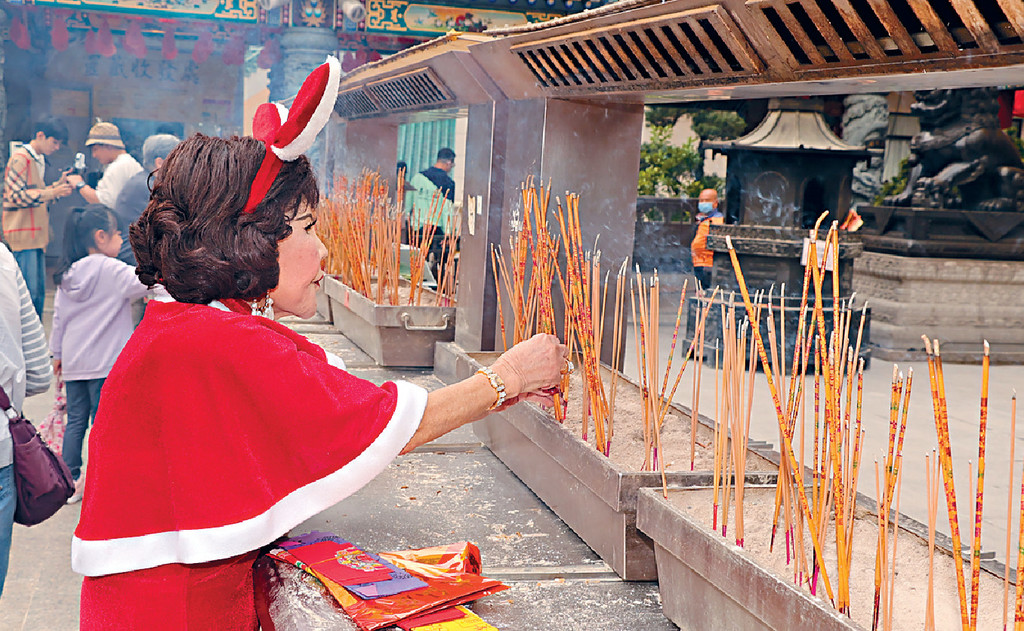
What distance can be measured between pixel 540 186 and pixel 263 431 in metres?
1.18

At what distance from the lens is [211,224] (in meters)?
1.07

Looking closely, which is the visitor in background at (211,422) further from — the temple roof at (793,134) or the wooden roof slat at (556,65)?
the temple roof at (793,134)

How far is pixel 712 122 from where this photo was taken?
10.1m

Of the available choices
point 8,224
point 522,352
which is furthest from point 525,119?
point 8,224

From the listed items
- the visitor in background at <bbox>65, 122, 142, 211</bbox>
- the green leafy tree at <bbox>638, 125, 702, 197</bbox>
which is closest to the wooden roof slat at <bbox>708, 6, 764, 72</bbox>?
the visitor in background at <bbox>65, 122, 142, 211</bbox>

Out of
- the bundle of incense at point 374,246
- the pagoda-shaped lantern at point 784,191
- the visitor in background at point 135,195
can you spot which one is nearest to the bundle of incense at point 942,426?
the bundle of incense at point 374,246

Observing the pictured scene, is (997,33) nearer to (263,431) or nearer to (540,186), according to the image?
(263,431)

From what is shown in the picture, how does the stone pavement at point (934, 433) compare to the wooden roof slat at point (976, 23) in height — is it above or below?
below

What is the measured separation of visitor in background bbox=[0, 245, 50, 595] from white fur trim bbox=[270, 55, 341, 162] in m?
0.91

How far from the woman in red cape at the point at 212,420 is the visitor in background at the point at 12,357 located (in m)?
0.68

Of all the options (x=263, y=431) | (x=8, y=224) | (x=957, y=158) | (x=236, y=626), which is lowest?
(x=236, y=626)

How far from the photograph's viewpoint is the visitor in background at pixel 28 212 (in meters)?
4.56

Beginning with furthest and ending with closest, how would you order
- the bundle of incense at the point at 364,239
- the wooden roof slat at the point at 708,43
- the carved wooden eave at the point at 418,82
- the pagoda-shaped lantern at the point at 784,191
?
the pagoda-shaped lantern at the point at 784,191 < the bundle of incense at the point at 364,239 < the carved wooden eave at the point at 418,82 < the wooden roof slat at the point at 708,43

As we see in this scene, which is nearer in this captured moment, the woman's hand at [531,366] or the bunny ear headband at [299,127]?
the bunny ear headband at [299,127]
